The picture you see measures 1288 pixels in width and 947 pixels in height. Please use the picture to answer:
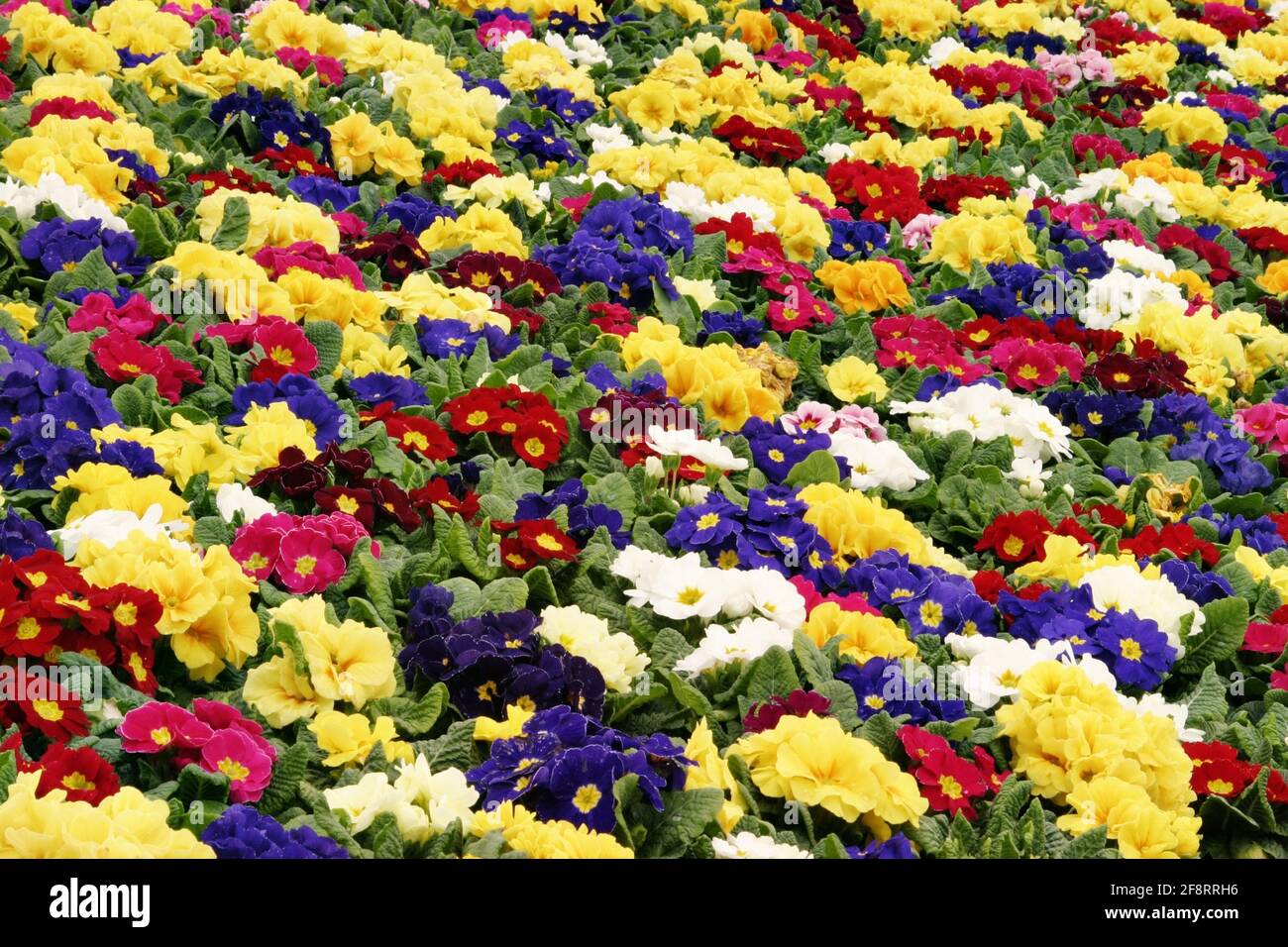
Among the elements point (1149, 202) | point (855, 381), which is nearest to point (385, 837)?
point (855, 381)

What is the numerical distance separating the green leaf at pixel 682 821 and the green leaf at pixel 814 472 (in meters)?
1.45

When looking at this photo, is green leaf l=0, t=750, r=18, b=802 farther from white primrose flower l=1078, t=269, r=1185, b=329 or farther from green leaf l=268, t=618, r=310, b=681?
white primrose flower l=1078, t=269, r=1185, b=329

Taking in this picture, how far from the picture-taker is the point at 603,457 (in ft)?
13.6

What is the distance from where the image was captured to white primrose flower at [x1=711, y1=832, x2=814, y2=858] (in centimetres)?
284

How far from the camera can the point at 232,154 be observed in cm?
559

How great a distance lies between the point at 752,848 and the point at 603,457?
59.7 inches

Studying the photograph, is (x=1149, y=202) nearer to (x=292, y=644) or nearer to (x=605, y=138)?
(x=605, y=138)

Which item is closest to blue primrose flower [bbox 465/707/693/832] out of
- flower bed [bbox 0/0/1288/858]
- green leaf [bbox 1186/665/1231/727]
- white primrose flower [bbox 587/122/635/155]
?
flower bed [bbox 0/0/1288/858]

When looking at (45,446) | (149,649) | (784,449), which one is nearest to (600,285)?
(784,449)

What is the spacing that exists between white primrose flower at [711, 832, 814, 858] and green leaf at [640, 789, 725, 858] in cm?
5

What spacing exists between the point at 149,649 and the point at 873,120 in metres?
4.87

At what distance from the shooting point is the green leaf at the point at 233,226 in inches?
190

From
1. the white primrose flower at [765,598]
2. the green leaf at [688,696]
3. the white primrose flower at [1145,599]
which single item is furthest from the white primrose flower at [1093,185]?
the green leaf at [688,696]

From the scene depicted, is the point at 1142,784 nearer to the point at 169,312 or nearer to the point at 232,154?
the point at 169,312
